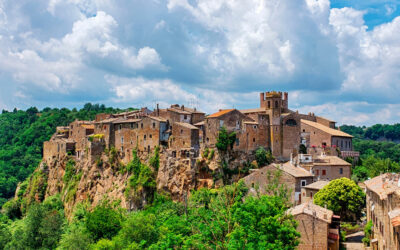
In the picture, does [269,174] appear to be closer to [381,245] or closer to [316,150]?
[316,150]

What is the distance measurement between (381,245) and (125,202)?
37.9m

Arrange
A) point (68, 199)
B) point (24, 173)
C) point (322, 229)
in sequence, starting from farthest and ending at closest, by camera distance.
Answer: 1. point (24, 173)
2. point (68, 199)
3. point (322, 229)

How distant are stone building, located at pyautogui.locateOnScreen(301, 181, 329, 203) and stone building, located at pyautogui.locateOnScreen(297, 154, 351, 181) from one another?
14.8 feet

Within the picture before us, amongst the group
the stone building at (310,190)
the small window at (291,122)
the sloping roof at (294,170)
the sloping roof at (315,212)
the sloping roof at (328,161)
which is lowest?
the sloping roof at (315,212)

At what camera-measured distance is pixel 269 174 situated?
1919 inches

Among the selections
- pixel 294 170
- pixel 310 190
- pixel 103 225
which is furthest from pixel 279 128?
pixel 103 225

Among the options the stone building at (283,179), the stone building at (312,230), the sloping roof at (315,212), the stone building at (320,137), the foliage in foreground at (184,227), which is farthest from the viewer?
the stone building at (320,137)

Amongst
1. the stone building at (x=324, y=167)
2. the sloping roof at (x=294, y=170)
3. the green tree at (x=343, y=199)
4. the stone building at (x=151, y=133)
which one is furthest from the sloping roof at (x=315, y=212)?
the stone building at (x=151, y=133)

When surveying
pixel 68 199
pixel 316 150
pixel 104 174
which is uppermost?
pixel 316 150

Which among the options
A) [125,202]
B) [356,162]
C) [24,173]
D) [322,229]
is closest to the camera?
[322,229]

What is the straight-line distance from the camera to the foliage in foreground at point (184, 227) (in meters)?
25.9

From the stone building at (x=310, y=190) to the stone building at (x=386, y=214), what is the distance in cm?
809

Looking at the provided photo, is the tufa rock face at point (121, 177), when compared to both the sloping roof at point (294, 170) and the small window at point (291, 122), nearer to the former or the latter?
the sloping roof at point (294, 170)

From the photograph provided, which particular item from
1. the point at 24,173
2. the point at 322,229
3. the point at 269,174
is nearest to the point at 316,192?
the point at 269,174
